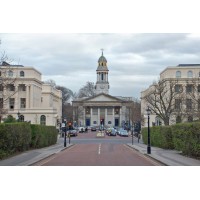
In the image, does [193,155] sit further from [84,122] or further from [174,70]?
[84,122]

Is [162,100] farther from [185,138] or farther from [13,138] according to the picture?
[13,138]

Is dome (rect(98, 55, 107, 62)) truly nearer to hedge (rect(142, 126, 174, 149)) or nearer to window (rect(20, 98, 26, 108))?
window (rect(20, 98, 26, 108))

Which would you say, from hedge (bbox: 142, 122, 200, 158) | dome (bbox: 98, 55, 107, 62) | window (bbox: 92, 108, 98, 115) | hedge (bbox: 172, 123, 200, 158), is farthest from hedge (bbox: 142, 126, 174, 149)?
dome (bbox: 98, 55, 107, 62)

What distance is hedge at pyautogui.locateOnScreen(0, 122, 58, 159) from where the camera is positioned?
27469mm

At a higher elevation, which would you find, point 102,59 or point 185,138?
point 102,59

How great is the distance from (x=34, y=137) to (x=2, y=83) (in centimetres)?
1480

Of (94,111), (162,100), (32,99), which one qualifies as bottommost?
(162,100)

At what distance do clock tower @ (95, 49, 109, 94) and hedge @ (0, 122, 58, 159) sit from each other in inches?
5210

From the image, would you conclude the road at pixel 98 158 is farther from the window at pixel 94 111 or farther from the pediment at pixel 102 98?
the window at pixel 94 111

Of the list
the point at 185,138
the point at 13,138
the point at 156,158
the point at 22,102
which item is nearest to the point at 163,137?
the point at 185,138

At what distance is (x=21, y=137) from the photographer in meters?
33.3

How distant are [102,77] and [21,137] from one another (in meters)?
152

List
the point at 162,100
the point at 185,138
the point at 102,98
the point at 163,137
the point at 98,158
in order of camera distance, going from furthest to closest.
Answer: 1. the point at 102,98
2. the point at 162,100
3. the point at 163,137
4. the point at 185,138
5. the point at 98,158

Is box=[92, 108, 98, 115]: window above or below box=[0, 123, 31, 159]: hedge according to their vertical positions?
above
